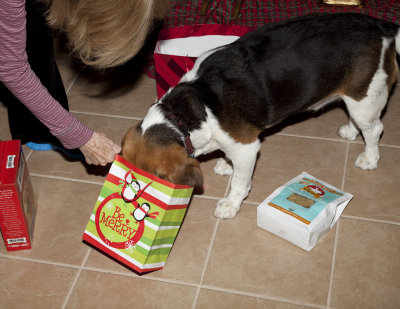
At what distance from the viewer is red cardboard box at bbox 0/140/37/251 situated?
2701 mm

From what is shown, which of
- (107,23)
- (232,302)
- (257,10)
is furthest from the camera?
(257,10)

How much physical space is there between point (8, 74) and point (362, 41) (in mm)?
1802

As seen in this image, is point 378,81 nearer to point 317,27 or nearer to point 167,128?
point 317,27

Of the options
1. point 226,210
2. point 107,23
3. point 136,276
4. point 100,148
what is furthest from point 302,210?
point 107,23

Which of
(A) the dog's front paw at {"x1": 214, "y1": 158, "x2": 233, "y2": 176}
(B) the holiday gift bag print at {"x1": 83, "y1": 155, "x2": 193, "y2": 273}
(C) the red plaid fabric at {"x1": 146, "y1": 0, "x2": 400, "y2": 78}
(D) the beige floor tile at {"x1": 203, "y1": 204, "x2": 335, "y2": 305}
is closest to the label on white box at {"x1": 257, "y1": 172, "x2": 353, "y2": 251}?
(D) the beige floor tile at {"x1": 203, "y1": 204, "x2": 335, "y2": 305}

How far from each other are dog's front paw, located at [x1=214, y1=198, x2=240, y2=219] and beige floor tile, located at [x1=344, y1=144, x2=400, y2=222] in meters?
0.65

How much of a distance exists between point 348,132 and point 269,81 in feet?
3.28

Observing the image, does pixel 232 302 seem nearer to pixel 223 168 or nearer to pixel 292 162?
pixel 223 168

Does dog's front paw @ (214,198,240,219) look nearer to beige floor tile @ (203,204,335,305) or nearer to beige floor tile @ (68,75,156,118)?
beige floor tile @ (203,204,335,305)

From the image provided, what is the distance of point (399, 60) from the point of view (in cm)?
304

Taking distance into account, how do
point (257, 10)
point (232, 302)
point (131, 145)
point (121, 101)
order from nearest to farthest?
point (131, 145)
point (232, 302)
point (121, 101)
point (257, 10)

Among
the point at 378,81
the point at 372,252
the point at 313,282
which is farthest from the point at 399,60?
the point at 313,282

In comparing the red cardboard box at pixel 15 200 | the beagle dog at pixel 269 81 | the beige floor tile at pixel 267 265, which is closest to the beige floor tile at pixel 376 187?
the beige floor tile at pixel 267 265

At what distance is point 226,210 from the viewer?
122 inches
